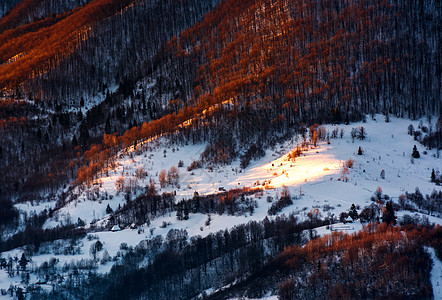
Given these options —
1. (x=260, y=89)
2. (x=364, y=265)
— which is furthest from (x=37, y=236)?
(x=260, y=89)

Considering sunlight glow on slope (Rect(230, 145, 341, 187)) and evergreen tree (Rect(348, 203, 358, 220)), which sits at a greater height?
sunlight glow on slope (Rect(230, 145, 341, 187))

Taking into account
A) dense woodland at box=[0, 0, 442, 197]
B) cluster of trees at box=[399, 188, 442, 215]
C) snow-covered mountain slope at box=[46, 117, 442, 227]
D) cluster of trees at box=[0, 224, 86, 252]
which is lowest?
cluster of trees at box=[0, 224, 86, 252]

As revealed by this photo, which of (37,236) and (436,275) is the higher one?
(37,236)

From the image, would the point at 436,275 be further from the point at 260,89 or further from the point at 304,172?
the point at 260,89

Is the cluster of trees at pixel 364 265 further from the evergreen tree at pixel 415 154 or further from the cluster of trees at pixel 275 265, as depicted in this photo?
A: the evergreen tree at pixel 415 154

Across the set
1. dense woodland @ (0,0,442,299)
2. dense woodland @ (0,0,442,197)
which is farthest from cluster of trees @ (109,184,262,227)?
dense woodland @ (0,0,442,197)

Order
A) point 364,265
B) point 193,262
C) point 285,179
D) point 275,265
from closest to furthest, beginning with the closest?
point 364,265
point 275,265
point 193,262
point 285,179

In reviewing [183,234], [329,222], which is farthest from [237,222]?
[329,222]

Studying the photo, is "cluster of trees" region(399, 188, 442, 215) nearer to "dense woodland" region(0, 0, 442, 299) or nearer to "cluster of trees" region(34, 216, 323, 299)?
"dense woodland" region(0, 0, 442, 299)

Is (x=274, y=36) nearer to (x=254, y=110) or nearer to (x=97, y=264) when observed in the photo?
(x=254, y=110)
